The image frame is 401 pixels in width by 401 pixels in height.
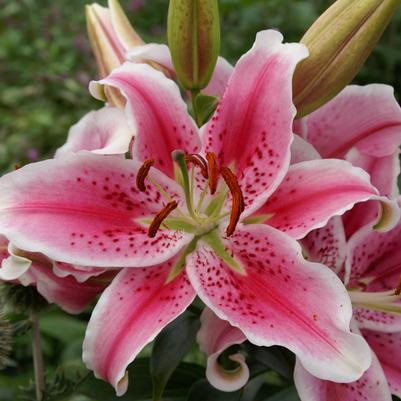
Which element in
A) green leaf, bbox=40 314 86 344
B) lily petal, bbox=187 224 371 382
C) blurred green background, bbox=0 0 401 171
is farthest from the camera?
blurred green background, bbox=0 0 401 171

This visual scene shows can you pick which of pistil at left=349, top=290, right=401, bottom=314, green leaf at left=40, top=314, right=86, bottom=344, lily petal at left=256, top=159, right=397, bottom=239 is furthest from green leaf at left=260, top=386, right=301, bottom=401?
green leaf at left=40, top=314, right=86, bottom=344

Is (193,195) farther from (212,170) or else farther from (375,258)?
(375,258)

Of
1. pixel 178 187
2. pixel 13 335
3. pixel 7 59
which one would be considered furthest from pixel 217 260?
pixel 7 59

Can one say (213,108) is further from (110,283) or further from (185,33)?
(110,283)

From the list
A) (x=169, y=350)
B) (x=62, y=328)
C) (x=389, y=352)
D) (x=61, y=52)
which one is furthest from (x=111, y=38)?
(x=61, y=52)

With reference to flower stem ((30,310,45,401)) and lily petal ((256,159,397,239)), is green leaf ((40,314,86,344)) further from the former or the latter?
lily petal ((256,159,397,239))

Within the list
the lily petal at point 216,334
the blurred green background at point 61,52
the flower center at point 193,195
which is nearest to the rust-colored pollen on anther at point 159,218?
the flower center at point 193,195

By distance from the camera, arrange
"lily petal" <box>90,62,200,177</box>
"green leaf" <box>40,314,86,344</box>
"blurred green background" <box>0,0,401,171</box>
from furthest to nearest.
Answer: "blurred green background" <box>0,0,401,171</box>
"green leaf" <box>40,314,86,344</box>
"lily petal" <box>90,62,200,177</box>

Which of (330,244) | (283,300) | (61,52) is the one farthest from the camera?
(61,52)
